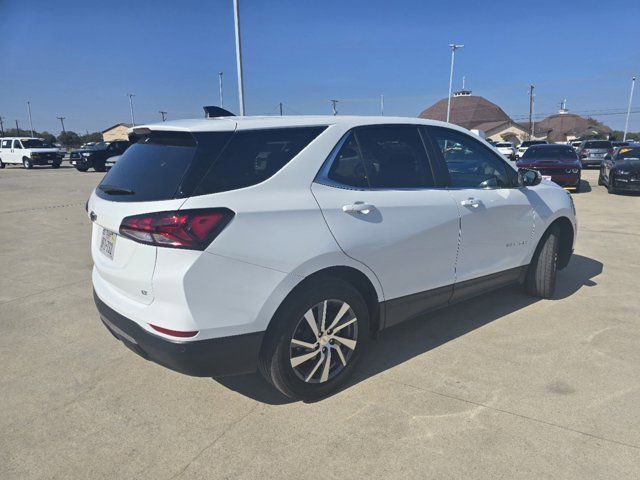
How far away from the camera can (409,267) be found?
10.4ft

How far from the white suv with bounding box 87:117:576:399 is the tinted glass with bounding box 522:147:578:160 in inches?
492

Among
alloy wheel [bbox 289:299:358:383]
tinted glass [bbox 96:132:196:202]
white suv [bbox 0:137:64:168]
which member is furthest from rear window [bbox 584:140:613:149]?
white suv [bbox 0:137:64:168]

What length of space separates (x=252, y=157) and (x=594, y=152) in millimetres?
26790

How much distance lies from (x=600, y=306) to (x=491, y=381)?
2068mm

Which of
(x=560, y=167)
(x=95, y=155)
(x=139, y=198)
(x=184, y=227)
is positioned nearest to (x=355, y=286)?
(x=184, y=227)

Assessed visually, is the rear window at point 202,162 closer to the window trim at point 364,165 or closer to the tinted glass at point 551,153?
the window trim at point 364,165

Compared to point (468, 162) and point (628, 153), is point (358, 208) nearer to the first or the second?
point (468, 162)

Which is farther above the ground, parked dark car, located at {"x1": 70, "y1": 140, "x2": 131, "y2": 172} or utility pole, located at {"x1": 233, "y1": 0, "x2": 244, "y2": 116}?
utility pole, located at {"x1": 233, "y1": 0, "x2": 244, "y2": 116}

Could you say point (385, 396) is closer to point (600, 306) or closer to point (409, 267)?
point (409, 267)

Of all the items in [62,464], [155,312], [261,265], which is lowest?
[62,464]

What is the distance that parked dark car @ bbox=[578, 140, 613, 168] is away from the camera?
24.2 m

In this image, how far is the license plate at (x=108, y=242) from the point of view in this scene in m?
2.65

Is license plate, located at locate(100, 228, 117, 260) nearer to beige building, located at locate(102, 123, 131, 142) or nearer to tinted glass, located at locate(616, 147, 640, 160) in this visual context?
tinted glass, located at locate(616, 147, 640, 160)

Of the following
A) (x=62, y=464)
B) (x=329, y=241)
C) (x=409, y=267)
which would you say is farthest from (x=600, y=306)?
(x=62, y=464)
